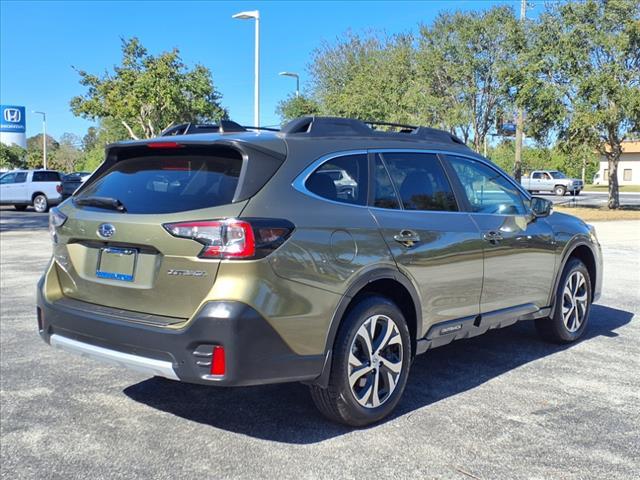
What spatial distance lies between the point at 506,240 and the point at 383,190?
4.32ft

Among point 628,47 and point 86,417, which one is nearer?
point 86,417

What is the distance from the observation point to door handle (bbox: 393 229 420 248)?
12.9 feet

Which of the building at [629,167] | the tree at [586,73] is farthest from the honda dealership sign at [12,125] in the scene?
the tree at [586,73]

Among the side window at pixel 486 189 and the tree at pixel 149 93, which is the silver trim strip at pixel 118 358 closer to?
the side window at pixel 486 189

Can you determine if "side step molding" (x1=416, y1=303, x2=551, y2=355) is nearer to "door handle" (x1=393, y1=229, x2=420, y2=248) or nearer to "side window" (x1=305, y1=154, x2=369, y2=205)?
"door handle" (x1=393, y1=229, x2=420, y2=248)

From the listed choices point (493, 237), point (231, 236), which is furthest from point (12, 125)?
point (231, 236)

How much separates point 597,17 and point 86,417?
25.8m

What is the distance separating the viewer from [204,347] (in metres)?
3.17

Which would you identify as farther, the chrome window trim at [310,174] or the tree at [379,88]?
the tree at [379,88]

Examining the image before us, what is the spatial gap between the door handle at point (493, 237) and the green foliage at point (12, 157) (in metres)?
74.0

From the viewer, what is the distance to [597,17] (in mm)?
24562

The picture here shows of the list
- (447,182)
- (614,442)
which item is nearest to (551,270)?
(447,182)

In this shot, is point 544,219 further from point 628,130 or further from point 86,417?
point 628,130

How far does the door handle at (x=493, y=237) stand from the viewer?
4.66 meters
